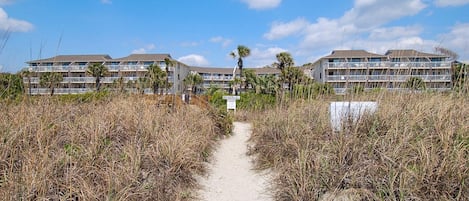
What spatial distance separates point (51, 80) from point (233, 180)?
12.5 ft

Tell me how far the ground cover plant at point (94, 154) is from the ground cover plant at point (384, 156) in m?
1.32

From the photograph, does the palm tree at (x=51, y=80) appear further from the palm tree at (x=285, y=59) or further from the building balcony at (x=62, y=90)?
the palm tree at (x=285, y=59)

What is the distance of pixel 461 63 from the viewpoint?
5297 mm

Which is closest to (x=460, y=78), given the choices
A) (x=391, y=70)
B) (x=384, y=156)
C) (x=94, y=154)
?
(x=391, y=70)

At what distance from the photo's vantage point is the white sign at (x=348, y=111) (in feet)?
14.5

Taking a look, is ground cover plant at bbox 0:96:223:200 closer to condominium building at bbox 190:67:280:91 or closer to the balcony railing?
the balcony railing

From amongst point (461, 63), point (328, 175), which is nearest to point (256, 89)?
point (461, 63)

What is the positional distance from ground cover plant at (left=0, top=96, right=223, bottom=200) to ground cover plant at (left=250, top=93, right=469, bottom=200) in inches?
52.0

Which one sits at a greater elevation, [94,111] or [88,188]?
[94,111]

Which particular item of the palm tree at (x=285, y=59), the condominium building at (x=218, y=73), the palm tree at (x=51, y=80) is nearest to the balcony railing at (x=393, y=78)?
the palm tree at (x=51, y=80)

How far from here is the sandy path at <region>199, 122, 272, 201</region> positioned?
3.66 metres

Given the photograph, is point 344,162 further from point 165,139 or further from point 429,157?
point 165,139

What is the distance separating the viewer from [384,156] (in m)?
3.20

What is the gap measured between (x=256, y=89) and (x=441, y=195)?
3053 cm
